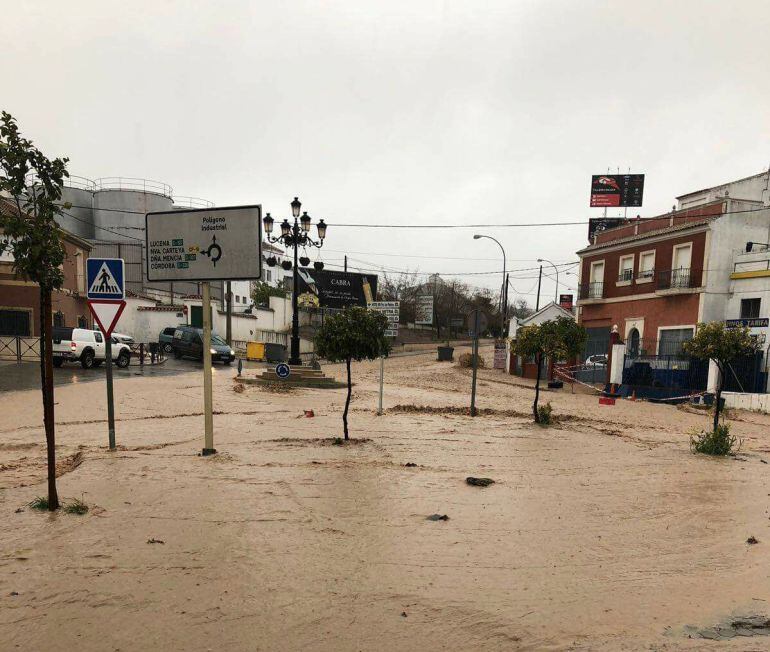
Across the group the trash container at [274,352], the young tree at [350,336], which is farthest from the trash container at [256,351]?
the young tree at [350,336]

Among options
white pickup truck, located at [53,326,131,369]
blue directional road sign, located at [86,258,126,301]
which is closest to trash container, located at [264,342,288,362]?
white pickup truck, located at [53,326,131,369]

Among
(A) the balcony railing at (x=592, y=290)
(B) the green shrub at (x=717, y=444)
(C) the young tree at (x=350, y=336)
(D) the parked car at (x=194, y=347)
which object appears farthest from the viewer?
(A) the balcony railing at (x=592, y=290)

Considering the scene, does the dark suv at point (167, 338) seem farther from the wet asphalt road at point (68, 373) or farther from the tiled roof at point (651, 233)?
the tiled roof at point (651, 233)

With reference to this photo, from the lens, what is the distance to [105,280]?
7.14 m

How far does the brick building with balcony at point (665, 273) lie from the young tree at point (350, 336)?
19.4 m

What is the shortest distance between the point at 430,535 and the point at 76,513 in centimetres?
341

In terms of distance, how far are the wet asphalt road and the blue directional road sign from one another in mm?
10102

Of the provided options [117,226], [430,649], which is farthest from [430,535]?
[117,226]

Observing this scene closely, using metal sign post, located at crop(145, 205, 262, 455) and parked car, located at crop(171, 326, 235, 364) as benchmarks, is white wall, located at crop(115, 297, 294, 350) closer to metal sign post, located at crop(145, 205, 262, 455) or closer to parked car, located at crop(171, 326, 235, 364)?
parked car, located at crop(171, 326, 235, 364)

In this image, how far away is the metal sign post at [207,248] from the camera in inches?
279

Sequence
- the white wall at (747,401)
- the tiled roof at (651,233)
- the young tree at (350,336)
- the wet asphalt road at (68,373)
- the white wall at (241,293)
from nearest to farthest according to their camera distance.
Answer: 1. the young tree at (350,336)
2. the wet asphalt road at (68,373)
3. the white wall at (747,401)
4. the tiled roof at (651,233)
5. the white wall at (241,293)

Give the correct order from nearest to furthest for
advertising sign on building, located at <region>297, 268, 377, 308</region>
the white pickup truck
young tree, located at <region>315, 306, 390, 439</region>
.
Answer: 1. young tree, located at <region>315, 306, 390, 439</region>
2. the white pickup truck
3. advertising sign on building, located at <region>297, 268, 377, 308</region>

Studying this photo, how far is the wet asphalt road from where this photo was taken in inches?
617

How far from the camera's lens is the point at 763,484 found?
6.71 m
